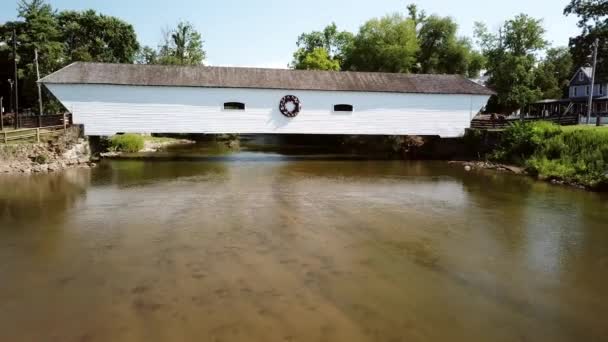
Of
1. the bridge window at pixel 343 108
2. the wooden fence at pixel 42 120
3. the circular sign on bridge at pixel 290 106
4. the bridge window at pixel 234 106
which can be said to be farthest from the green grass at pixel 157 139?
the bridge window at pixel 343 108

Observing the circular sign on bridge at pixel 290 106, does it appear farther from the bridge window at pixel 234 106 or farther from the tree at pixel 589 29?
the tree at pixel 589 29

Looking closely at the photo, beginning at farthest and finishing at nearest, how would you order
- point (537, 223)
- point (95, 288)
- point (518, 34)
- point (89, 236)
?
point (518, 34), point (537, 223), point (89, 236), point (95, 288)

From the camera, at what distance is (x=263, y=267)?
6984 mm

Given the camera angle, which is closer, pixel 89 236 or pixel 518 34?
pixel 89 236

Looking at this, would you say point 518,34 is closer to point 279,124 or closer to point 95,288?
point 279,124

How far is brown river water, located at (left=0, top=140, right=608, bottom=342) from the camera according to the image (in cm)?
515

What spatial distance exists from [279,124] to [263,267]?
1345cm

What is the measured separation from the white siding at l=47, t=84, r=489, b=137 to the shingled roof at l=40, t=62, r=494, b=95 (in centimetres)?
25

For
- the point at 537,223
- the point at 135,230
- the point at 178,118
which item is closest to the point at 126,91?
the point at 178,118

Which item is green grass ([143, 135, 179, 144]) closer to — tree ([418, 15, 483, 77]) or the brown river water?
the brown river water

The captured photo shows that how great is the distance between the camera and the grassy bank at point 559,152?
1492cm

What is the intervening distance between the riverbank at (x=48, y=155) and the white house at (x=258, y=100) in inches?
39.0

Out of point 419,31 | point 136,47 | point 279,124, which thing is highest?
point 419,31

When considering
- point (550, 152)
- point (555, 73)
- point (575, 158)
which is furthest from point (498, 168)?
point (555, 73)
